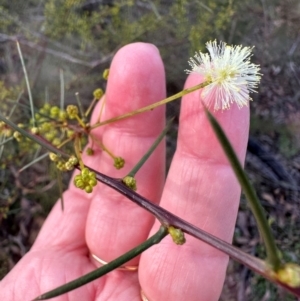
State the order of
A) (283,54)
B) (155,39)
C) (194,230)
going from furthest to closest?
(283,54) < (155,39) < (194,230)

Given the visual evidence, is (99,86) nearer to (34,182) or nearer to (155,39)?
(155,39)

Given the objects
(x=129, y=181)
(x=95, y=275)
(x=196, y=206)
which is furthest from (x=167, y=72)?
(x=95, y=275)

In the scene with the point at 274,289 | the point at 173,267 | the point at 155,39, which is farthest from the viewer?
the point at 274,289

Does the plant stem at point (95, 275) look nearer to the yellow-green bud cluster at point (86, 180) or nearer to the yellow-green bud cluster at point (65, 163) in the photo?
the yellow-green bud cluster at point (86, 180)

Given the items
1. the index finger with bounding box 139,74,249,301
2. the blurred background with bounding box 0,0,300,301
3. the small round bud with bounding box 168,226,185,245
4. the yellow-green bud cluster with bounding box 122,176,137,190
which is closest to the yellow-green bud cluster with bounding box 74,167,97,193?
the yellow-green bud cluster with bounding box 122,176,137,190

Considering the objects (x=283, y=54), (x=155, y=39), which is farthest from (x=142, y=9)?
(x=283, y=54)
